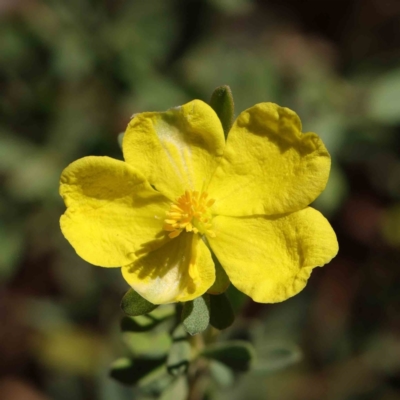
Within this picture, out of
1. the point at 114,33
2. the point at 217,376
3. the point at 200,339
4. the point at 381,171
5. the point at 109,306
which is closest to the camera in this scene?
the point at 200,339

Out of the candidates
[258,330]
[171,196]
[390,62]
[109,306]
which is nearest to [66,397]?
[109,306]

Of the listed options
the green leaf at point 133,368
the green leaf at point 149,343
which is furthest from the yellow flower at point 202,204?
the green leaf at point 133,368

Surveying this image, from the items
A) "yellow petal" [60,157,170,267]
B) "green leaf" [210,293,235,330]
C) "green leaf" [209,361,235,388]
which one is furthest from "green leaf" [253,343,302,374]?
"yellow petal" [60,157,170,267]

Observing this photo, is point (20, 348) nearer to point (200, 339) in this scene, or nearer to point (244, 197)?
point (200, 339)

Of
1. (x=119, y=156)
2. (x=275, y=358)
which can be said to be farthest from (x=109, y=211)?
(x=119, y=156)

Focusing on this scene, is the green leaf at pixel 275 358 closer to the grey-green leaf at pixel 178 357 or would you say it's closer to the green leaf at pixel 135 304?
the grey-green leaf at pixel 178 357
